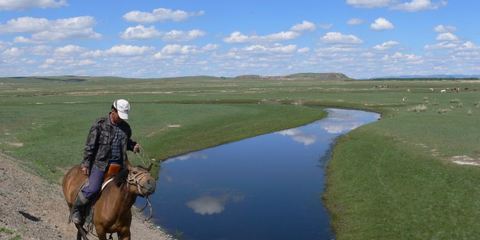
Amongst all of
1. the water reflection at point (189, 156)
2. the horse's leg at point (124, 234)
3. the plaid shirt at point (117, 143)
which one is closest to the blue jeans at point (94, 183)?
the plaid shirt at point (117, 143)

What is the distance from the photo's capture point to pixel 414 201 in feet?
83.5

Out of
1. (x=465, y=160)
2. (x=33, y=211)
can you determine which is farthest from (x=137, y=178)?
(x=465, y=160)

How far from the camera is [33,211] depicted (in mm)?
20328

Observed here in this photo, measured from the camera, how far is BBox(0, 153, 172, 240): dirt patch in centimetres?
1666

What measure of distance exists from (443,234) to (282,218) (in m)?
8.40

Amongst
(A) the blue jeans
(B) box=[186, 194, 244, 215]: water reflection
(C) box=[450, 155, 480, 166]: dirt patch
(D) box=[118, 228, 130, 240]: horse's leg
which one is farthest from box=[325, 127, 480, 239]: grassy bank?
(A) the blue jeans

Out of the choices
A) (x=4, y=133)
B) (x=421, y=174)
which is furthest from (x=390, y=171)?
(x=4, y=133)

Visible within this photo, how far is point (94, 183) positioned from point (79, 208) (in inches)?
41.1

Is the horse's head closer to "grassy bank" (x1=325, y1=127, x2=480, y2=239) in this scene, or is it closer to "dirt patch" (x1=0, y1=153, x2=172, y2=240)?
"dirt patch" (x1=0, y1=153, x2=172, y2=240)

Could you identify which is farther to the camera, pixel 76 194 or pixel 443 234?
pixel 443 234

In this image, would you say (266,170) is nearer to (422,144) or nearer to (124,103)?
(422,144)

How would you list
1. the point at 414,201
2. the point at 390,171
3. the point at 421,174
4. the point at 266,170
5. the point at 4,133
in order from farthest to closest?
the point at 4,133 → the point at 266,170 → the point at 390,171 → the point at 421,174 → the point at 414,201

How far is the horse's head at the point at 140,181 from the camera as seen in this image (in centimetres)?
1180

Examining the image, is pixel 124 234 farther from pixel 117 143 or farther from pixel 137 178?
pixel 117 143
